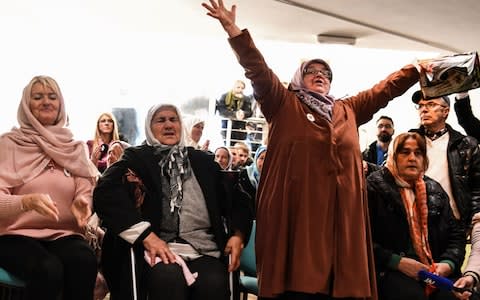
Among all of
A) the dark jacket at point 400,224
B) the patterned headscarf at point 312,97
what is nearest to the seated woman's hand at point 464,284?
the dark jacket at point 400,224

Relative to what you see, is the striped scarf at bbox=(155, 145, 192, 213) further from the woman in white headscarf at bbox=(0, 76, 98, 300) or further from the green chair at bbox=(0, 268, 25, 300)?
the green chair at bbox=(0, 268, 25, 300)

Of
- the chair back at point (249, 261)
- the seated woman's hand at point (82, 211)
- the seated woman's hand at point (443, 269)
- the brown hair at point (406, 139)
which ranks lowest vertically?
the chair back at point (249, 261)

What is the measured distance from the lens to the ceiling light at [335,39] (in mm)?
5602

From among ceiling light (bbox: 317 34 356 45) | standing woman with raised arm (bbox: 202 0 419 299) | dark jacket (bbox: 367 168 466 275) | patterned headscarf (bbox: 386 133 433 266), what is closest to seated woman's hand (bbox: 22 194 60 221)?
standing woman with raised arm (bbox: 202 0 419 299)

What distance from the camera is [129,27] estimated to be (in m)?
6.48

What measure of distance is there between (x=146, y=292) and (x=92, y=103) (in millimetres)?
5316

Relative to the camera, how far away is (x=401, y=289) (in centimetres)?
219

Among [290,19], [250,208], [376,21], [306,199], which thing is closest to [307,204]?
[306,199]

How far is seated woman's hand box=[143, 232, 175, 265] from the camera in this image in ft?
6.59

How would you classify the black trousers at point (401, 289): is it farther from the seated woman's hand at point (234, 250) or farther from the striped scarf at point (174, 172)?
the striped scarf at point (174, 172)

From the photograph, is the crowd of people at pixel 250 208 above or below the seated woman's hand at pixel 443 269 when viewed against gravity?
above

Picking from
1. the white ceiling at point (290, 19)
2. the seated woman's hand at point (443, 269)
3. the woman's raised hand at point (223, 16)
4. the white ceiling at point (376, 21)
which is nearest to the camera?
the woman's raised hand at point (223, 16)

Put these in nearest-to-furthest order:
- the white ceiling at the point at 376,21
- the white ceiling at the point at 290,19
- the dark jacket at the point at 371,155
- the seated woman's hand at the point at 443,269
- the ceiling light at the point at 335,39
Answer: the seated woman's hand at the point at 443,269 → the dark jacket at the point at 371,155 → the white ceiling at the point at 376,21 → the white ceiling at the point at 290,19 → the ceiling light at the point at 335,39

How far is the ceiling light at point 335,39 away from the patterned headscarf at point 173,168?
11.9ft
